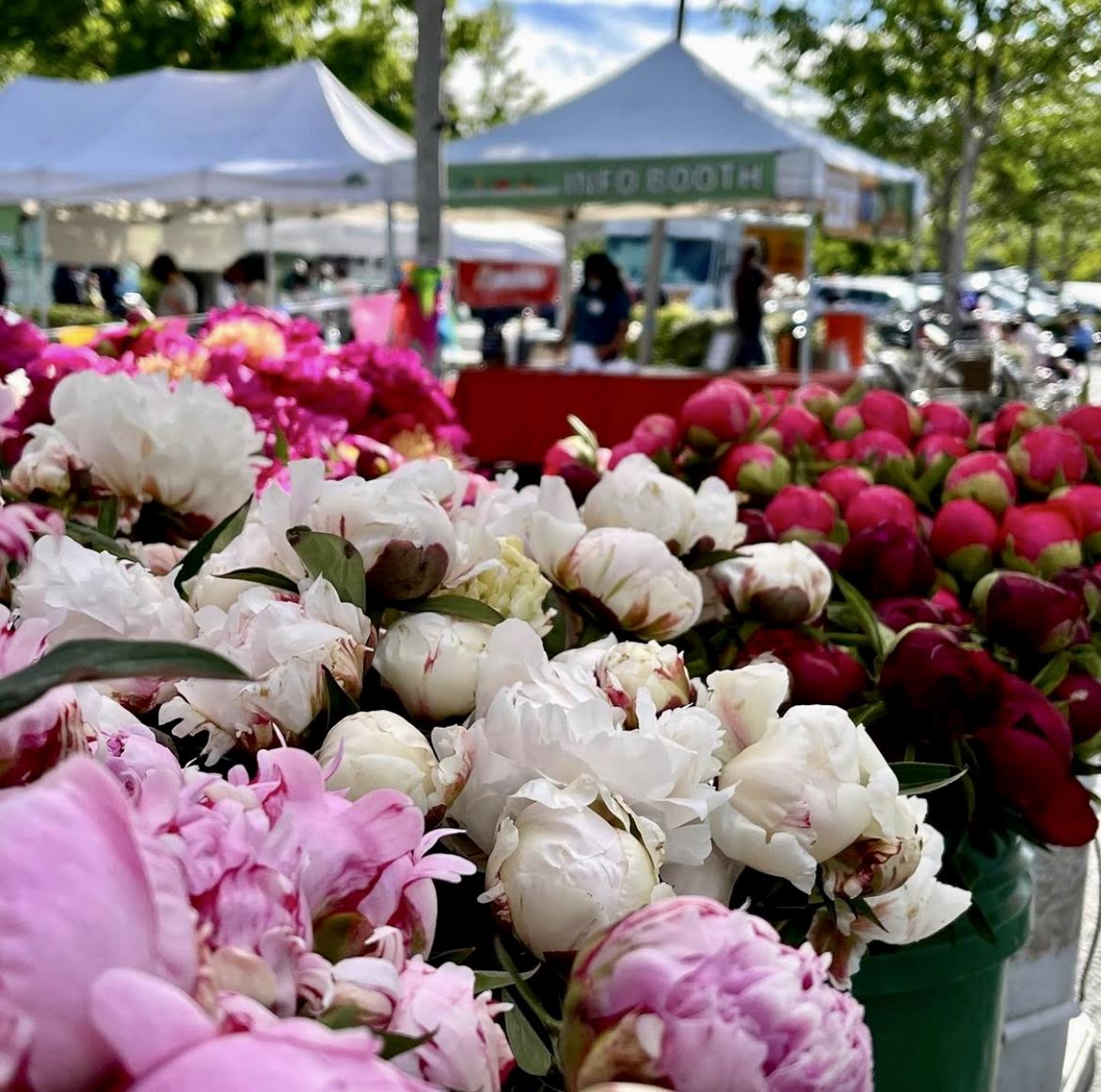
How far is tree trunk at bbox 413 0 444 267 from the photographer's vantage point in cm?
525

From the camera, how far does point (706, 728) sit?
75 cm

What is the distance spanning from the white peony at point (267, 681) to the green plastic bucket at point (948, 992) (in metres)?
0.54

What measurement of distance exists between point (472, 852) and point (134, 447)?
58 centimetres

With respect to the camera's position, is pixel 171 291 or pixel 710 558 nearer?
pixel 710 558

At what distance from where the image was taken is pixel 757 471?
5.43 ft

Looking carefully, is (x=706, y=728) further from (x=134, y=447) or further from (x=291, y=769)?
(x=134, y=447)

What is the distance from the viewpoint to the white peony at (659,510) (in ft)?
3.72

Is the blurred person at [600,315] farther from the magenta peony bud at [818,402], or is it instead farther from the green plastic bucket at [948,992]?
the green plastic bucket at [948,992]

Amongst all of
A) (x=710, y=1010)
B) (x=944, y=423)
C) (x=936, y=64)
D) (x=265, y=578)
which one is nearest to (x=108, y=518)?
(x=265, y=578)

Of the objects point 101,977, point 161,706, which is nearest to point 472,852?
point 161,706

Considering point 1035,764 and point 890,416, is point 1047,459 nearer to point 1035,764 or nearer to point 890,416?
point 890,416

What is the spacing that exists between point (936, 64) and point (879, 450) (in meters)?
14.5

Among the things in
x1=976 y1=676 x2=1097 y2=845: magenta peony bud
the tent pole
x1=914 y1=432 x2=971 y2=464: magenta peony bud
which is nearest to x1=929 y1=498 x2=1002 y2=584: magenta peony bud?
x1=914 y1=432 x2=971 y2=464: magenta peony bud

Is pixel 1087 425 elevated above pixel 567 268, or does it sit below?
below
